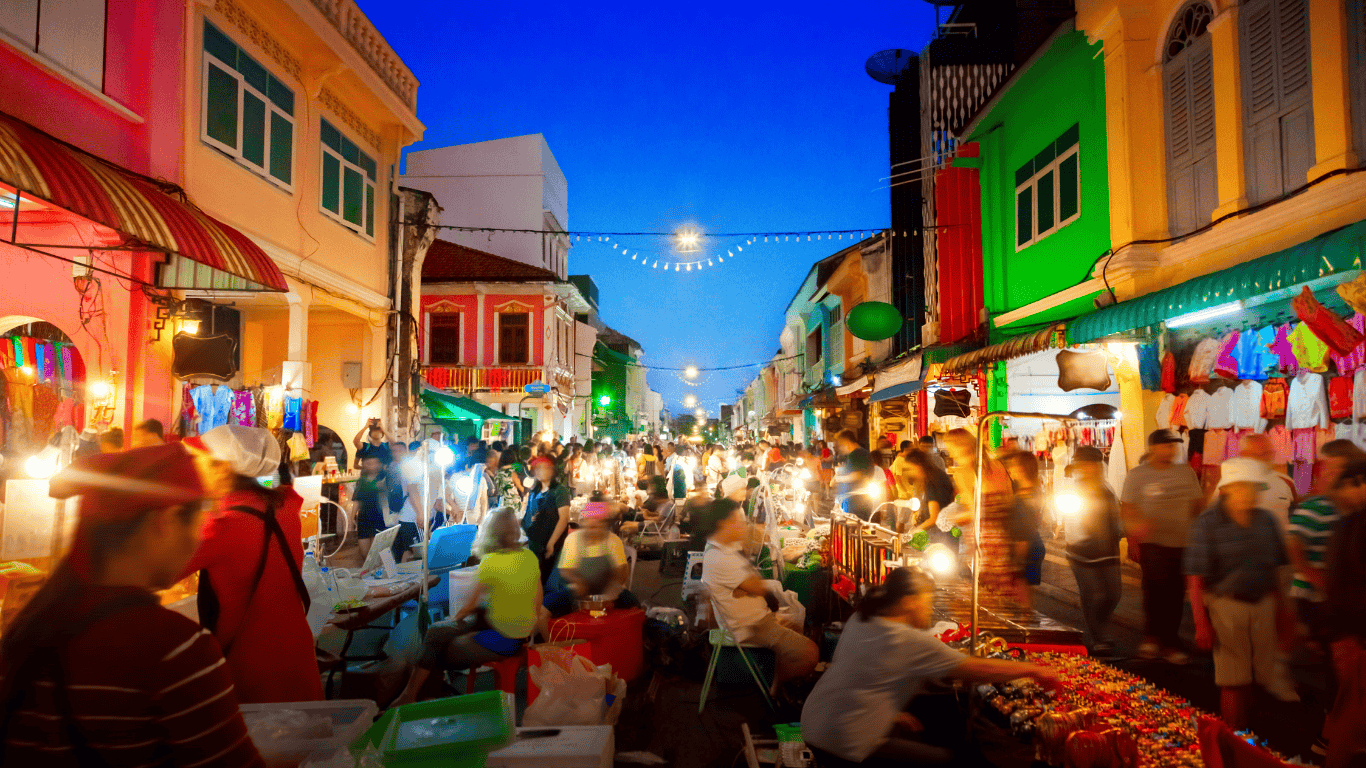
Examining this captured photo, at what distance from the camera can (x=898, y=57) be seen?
18.3 metres

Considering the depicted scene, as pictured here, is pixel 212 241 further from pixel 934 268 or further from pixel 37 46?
pixel 934 268

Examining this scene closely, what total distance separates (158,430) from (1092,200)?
11444 mm

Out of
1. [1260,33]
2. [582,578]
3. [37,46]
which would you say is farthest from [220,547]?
[1260,33]

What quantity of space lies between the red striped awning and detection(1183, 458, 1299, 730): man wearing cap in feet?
26.2

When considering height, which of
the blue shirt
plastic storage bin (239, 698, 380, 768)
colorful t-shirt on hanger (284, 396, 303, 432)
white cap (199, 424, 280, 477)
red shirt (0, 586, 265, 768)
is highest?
colorful t-shirt on hanger (284, 396, 303, 432)

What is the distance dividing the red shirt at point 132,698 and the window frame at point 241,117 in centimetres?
943

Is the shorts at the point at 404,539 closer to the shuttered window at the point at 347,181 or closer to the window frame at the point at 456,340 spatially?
the shuttered window at the point at 347,181

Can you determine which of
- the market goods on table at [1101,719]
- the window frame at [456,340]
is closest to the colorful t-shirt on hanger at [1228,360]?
the market goods on table at [1101,719]

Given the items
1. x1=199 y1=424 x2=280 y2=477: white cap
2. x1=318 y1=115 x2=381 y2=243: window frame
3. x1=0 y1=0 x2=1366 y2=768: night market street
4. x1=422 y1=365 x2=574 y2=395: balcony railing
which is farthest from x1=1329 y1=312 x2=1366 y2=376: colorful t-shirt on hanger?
x1=422 y1=365 x2=574 y2=395: balcony railing

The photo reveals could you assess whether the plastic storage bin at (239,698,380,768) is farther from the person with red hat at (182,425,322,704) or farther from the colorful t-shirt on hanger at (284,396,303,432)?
the colorful t-shirt on hanger at (284,396,303,432)

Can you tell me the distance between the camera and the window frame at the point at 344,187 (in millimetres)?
11961

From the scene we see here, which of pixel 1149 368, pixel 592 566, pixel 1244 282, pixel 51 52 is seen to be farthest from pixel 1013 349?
pixel 51 52

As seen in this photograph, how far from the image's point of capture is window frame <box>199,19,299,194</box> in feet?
29.5

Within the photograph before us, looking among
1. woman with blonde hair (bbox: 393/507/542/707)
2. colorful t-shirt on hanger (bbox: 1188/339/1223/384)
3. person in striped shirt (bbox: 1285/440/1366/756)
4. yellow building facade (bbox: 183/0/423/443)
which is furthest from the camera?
yellow building facade (bbox: 183/0/423/443)
